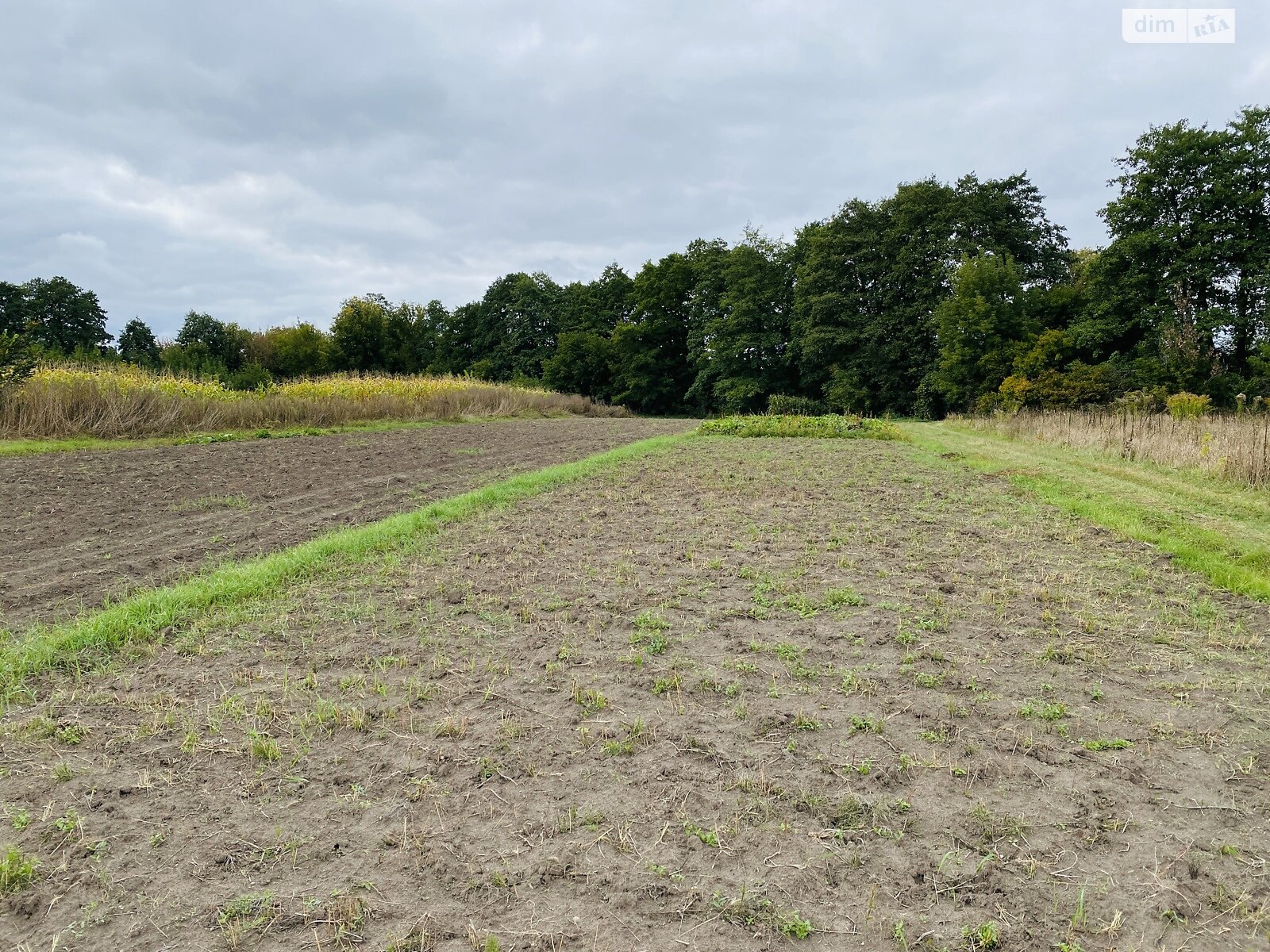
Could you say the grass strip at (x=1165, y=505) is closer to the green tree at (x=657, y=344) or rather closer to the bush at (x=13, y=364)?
the bush at (x=13, y=364)

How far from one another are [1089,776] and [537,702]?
→ 2.57m

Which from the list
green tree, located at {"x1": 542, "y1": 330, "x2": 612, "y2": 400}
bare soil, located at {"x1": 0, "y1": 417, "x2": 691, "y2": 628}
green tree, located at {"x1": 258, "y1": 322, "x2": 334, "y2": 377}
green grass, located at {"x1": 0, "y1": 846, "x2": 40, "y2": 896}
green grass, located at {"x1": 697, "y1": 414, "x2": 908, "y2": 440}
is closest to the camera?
green grass, located at {"x1": 0, "y1": 846, "x2": 40, "y2": 896}

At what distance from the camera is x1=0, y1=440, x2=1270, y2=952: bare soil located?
7.36ft

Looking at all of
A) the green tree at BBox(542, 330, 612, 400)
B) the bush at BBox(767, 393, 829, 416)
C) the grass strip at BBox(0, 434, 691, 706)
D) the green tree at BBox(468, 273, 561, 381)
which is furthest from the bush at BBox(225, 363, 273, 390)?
the green tree at BBox(468, 273, 561, 381)

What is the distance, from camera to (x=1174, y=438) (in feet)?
43.2

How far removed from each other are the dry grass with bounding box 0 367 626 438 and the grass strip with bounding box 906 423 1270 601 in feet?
57.9

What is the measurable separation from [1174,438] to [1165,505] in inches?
217

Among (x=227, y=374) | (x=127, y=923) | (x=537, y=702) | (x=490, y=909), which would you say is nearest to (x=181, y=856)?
(x=127, y=923)

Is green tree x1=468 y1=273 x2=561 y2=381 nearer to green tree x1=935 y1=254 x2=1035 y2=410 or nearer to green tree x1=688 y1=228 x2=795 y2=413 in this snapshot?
green tree x1=688 y1=228 x2=795 y2=413

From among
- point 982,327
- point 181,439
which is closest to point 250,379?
point 181,439

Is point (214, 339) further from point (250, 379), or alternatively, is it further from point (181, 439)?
point (181, 439)

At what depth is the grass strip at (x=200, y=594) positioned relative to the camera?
4258 mm

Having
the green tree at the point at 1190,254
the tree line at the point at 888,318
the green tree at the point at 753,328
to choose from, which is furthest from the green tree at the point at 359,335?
the green tree at the point at 1190,254

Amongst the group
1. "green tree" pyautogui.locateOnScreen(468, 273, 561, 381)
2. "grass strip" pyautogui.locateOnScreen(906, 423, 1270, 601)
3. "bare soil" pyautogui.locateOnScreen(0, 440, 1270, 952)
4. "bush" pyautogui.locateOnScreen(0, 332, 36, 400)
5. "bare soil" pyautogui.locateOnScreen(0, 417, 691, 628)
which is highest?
"green tree" pyautogui.locateOnScreen(468, 273, 561, 381)
